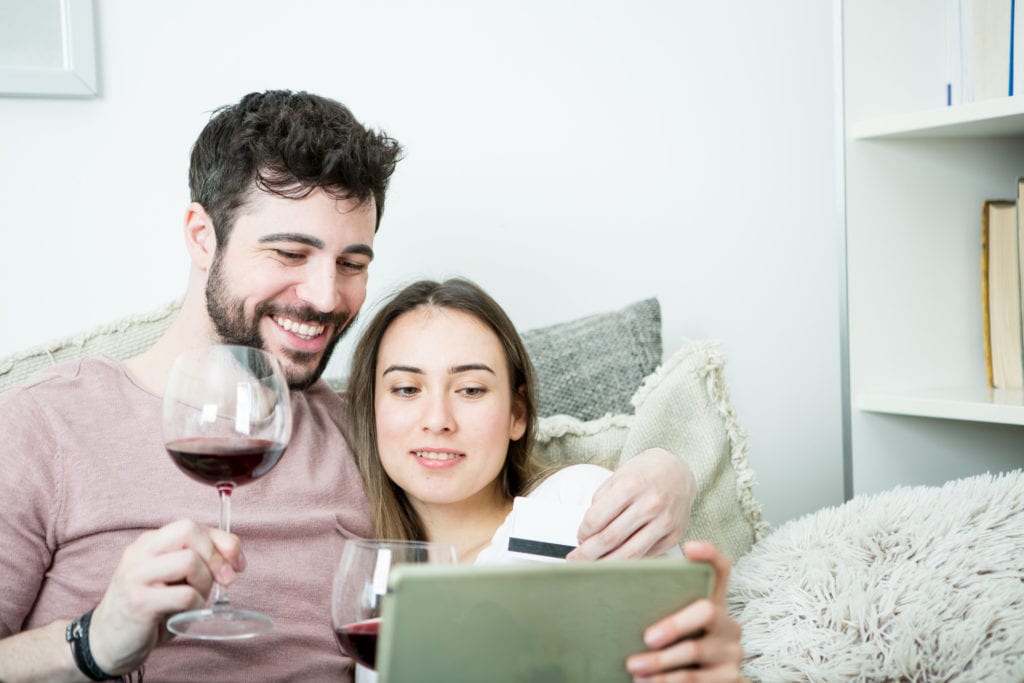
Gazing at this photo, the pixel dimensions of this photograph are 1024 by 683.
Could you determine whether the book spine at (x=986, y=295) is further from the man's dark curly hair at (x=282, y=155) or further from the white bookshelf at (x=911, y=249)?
the man's dark curly hair at (x=282, y=155)

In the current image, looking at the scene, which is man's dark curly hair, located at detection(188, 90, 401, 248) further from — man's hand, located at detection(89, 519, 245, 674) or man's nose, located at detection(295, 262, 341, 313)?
man's hand, located at detection(89, 519, 245, 674)

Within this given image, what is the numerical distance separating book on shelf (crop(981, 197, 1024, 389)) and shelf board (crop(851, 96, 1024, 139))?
0.17 m

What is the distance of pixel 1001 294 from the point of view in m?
2.01

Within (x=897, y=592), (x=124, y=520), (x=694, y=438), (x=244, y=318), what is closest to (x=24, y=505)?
(x=124, y=520)

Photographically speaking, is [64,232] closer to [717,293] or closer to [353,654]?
[353,654]

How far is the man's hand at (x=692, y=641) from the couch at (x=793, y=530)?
14.1 inches

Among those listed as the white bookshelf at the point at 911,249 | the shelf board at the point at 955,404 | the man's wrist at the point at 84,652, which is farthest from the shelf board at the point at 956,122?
the man's wrist at the point at 84,652

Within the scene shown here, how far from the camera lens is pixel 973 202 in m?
2.12

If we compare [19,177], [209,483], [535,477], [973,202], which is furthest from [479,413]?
[973,202]

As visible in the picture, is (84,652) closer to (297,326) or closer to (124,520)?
(124,520)

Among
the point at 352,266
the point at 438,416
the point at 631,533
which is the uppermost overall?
the point at 352,266

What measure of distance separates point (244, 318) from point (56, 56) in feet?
2.03

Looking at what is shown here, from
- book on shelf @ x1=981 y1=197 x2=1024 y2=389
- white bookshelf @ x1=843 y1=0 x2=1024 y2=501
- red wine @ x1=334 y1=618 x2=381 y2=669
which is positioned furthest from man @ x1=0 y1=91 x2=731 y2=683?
book on shelf @ x1=981 y1=197 x2=1024 y2=389

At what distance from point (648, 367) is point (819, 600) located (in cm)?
53
